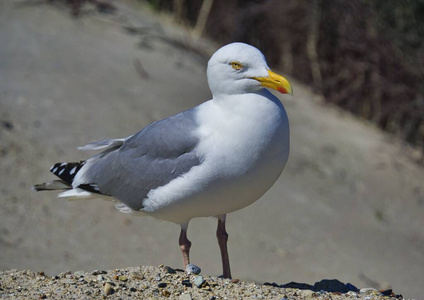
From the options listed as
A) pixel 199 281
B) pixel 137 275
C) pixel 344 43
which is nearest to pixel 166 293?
pixel 199 281

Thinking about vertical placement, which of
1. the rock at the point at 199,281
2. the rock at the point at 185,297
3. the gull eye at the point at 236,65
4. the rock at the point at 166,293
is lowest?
the rock at the point at 166,293

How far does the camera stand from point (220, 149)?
15.1 feet

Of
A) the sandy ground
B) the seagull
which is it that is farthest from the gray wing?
the sandy ground

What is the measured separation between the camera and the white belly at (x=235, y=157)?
4.54 metres

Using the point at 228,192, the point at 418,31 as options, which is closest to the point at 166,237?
the point at 228,192

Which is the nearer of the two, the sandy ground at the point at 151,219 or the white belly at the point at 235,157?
the white belly at the point at 235,157

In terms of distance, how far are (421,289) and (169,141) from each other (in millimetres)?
4201

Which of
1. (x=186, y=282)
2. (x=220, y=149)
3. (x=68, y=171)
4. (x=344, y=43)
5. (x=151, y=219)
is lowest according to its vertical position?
(x=151, y=219)

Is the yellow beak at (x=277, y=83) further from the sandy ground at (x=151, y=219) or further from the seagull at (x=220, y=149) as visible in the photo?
the sandy ground at (x=151, y=219)

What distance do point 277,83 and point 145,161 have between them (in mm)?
1213

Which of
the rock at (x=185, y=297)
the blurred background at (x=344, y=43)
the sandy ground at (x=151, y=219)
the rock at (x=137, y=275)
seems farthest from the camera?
the blurred background at (x=344, y=43)

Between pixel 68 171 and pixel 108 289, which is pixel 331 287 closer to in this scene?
pixel 108 289

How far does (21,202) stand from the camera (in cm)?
784

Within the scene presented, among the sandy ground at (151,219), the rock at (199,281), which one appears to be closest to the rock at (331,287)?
the rock at (199,281)
